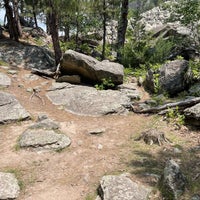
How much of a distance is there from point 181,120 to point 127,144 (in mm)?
2012

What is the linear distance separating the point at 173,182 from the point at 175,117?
382cm

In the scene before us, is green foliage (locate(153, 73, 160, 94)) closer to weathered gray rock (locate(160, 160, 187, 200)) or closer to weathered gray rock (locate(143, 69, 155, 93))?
weathered gray rock (locate(143, 69, 155, 93))

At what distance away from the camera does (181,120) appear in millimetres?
8883

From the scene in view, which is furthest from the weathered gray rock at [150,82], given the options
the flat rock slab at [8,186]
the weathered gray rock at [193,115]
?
the flat rock slab at [8,186]

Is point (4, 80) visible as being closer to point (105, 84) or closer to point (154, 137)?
point (105, 84)

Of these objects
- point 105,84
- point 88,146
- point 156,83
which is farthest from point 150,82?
point 88,146

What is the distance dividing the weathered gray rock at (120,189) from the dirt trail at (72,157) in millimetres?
288

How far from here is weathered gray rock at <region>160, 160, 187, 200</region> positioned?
18.0ft

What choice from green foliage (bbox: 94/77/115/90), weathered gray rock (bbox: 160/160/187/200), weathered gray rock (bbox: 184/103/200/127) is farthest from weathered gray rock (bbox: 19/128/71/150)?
green foliage (bbox: 94/77/115/90)

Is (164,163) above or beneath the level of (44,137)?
beneath

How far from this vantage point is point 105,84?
1247 cm

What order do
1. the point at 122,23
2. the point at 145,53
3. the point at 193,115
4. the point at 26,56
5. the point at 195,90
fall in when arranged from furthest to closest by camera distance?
the point at 122,23, the point at 26,56, the point at 145,53, the point at 195,90, the point at 193,115

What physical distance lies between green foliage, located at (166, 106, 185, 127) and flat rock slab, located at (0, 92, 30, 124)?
4.44 meters

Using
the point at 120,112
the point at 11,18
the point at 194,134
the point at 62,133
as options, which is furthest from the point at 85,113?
the point at 11,18
